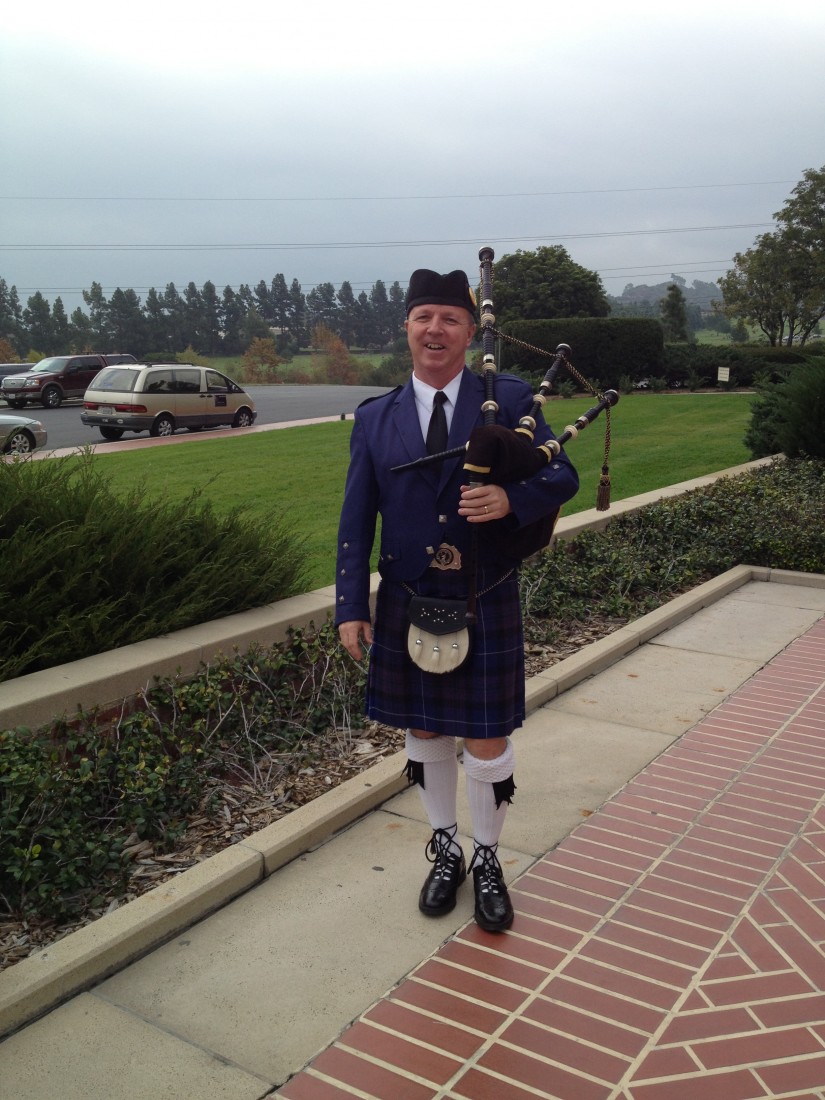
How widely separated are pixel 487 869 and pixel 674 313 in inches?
2053

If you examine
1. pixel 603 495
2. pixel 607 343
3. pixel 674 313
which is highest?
pixel 674 313

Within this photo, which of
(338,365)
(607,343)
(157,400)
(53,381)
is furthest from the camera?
(338,365)

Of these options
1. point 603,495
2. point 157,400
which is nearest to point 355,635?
point 603,495

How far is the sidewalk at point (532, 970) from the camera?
8.48ft

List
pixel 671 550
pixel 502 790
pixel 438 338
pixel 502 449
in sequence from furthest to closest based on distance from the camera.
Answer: pixel 671 550 → pixel 502 790 → pixel 438 338 → pixel 502 449

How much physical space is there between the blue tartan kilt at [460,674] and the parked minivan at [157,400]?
64.1 ft

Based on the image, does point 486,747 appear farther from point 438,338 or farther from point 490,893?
point 438,338

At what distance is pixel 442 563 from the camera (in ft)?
10.3

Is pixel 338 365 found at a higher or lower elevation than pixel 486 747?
higher

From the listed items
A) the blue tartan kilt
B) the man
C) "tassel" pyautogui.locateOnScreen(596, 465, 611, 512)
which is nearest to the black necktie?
the man

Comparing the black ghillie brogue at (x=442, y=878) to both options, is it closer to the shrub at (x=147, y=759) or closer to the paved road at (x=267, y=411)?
the shrub at (x=147, y=759)

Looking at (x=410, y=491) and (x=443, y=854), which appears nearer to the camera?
(x=410, y=491)

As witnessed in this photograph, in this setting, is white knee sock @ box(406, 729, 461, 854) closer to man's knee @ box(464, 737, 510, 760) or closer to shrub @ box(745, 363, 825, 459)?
man's knee @ box(464, 737, 510, 760)

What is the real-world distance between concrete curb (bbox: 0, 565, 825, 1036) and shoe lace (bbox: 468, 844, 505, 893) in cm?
73
